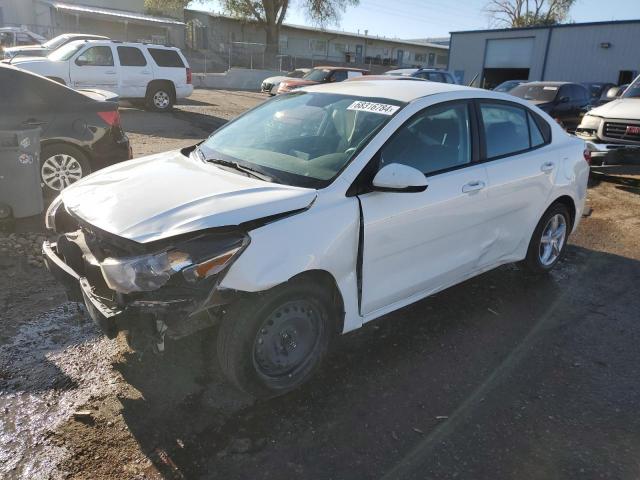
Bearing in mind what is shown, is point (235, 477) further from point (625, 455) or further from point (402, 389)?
point (625, 455)

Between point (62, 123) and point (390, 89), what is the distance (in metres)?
4.33

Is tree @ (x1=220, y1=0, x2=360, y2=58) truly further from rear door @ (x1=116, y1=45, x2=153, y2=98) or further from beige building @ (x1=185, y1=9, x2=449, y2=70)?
rear door @ (x1=116, y1=45, x2=153, y2=98)

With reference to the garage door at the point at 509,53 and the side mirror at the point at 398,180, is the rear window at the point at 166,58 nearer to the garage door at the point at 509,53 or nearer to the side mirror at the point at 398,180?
the side mirror at the point at 398,180

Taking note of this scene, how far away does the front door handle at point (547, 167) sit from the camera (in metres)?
4.44

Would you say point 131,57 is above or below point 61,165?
above

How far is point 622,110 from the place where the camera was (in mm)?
9297

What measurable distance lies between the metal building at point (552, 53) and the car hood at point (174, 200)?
29968mm

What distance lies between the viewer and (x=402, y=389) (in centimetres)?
320

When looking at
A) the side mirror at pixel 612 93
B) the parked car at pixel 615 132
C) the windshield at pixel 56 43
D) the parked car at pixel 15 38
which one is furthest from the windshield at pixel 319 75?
the parked car at pixel 15 38

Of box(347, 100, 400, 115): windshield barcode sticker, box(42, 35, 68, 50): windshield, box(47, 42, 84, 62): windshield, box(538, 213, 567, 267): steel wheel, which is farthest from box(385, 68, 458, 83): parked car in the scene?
box(347, 100, 400, 115): windshield barcode sticker

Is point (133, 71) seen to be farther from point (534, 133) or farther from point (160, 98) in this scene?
point (534, 133)

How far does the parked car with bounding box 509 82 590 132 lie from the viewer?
1339 cm

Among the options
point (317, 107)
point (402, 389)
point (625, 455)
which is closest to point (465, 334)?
point (402, 389)

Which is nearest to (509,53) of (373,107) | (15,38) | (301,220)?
(15,38)
